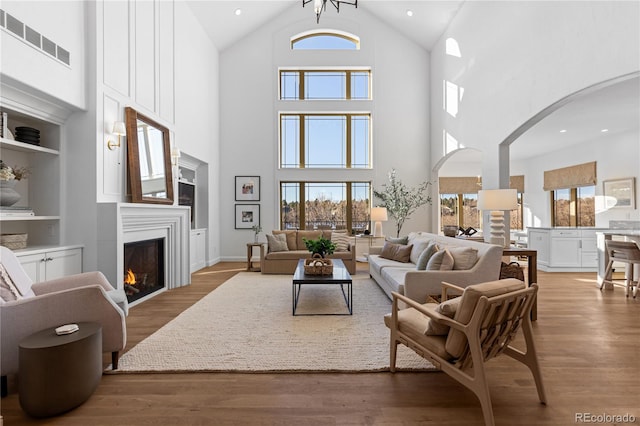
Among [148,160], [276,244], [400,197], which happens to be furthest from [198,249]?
[400,197]

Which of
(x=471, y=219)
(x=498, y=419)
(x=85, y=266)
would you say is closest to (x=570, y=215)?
(x=471, y=219)

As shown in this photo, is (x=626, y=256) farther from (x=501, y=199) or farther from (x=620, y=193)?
(x=620, y=193)

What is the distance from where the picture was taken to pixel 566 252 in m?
6.39

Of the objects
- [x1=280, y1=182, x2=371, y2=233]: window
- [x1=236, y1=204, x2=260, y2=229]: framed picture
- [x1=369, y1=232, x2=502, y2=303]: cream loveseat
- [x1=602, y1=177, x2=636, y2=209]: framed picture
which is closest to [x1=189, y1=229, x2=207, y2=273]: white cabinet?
[x1=236, y1=204, x2=260, y2=229]: framed picture

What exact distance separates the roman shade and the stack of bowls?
34.2 feet

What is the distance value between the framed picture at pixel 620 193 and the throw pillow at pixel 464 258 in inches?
227

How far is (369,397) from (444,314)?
29.0 inches

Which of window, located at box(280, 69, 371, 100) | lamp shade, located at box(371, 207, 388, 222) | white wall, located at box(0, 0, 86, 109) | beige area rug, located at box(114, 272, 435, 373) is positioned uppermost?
window, located at box(280, 69, 371, 100)

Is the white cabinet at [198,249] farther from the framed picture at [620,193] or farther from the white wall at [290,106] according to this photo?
the framed picture at [620,193]

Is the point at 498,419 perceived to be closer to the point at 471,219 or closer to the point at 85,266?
the point at 85,266

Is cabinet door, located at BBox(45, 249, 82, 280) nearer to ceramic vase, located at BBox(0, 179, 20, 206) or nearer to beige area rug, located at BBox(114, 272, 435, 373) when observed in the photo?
ceramic vase, located at BBox(0, 179, 20, 206)

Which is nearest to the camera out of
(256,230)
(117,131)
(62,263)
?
(62,263)

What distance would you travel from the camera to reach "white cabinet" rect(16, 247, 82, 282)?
10.3ft

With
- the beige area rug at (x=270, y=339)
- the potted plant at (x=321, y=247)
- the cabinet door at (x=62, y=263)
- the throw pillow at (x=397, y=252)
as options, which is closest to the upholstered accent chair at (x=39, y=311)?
the beige area rug at (x=270, y=339)
